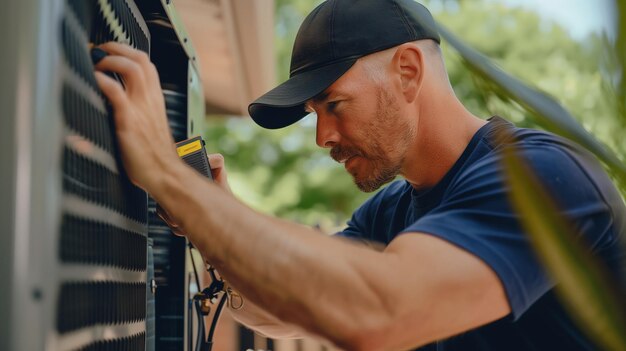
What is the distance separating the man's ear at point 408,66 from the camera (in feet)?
5.72

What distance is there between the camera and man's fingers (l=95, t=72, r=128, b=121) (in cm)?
95

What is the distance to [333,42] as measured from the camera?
5.56 ft

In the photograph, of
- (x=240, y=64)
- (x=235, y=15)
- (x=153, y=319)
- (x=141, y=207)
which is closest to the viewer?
(x=141, y=207)

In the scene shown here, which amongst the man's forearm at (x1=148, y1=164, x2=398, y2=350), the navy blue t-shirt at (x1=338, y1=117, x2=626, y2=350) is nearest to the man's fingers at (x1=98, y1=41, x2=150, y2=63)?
the man's forearm at (x1=148, y1=164, x2=398, y2=350)

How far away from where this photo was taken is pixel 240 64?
18.1 feet

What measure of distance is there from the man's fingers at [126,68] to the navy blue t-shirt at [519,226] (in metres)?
0.47

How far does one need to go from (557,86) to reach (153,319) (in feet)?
33.0

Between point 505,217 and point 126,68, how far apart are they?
64 cm

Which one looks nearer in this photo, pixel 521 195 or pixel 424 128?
pixel 521 195

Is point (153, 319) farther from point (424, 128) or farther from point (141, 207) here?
point (424, 128)

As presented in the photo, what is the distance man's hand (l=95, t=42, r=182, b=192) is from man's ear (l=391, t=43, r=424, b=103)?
82 cm

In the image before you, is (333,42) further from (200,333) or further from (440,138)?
(200,333)

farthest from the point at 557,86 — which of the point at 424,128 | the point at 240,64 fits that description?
the point at 424,128

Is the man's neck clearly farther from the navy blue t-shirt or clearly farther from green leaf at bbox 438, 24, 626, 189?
green leaf at bbox 438, 24, 626, 189
